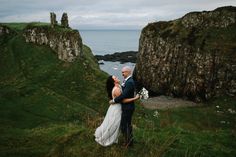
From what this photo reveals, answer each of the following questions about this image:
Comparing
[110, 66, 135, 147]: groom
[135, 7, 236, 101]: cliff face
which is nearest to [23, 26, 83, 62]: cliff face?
[135, 7, 236, 101]: cliff face

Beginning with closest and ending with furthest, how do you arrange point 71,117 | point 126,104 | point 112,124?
point 126,104 → point 112,124 → point 71,117

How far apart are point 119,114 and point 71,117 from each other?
121 ft

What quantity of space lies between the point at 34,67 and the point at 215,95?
42815mm

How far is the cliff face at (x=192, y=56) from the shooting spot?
8950 cm

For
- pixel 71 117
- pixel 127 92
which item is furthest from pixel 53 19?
pixel 127 92

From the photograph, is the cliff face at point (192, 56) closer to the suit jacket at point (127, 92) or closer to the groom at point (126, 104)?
the groom at point (126, 104)

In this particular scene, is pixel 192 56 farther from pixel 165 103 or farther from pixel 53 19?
pixel 53 19

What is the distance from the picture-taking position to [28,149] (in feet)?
57.3

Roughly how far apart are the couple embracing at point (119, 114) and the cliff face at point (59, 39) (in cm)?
6430

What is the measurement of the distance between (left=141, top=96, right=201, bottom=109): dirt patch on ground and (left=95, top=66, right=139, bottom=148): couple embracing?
186ft

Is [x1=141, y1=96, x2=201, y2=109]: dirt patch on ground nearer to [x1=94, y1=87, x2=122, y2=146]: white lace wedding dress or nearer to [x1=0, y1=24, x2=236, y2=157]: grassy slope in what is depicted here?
[x1=0, y1=24, x2=236, y2=157]: grassy slope

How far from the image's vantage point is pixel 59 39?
84125 mm

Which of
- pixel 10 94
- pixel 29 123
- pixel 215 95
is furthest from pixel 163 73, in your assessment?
pixel 29 123

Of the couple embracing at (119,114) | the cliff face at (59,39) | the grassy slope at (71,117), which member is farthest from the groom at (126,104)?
the cliff face at (59,39)
